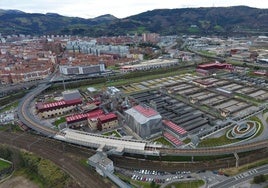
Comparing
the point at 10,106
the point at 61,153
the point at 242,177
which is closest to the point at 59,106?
the point at 61,153

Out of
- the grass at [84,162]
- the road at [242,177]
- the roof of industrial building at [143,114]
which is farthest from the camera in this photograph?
the roof of industrial building at [143,114]

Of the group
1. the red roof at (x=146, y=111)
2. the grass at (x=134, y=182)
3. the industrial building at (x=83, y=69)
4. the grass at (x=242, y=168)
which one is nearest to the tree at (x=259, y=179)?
the grass at (x=242, y=168)

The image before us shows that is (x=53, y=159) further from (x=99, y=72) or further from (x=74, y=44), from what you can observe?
(x=74, y=44)

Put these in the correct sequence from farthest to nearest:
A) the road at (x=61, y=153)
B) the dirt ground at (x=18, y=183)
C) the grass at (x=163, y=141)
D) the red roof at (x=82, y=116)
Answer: the red roof at (x=82, y=116) → the grass at (x=163, y=141) → the dirt ground at (x=18, y=183) → the road at (x=61, y=153)

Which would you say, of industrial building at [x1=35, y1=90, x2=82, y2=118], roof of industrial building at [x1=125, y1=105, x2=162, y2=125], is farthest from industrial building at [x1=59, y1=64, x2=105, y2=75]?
roof of industrial building at [x1=125, y1=105, x2=162, y2=125]

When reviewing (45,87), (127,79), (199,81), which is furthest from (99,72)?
(199,81)

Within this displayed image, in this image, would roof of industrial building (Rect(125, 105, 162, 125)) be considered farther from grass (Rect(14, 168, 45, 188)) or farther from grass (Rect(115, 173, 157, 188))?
grass (Rect(14, 168, 45, 188))

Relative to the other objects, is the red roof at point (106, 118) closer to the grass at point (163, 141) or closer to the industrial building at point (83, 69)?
the grass at point (163, 141)
